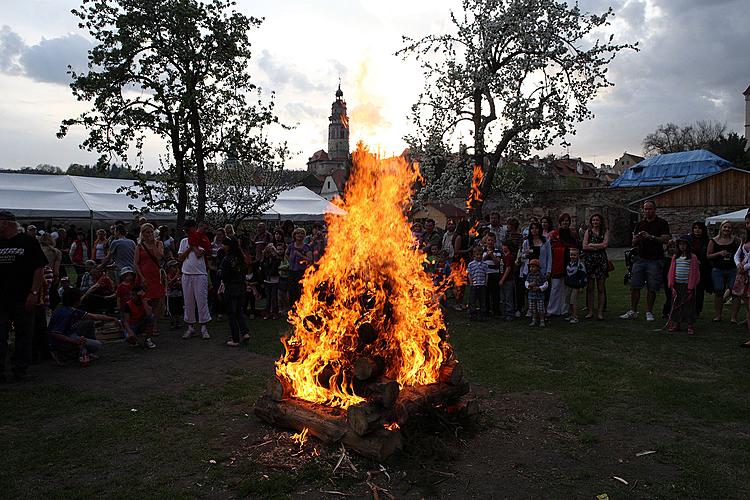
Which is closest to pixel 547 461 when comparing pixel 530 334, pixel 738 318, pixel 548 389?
pixel 548 389

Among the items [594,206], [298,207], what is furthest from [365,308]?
[594,206]

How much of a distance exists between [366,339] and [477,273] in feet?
20.6

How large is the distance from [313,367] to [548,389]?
3.07m

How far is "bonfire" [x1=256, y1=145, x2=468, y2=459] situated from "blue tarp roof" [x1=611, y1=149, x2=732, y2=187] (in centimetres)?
3640

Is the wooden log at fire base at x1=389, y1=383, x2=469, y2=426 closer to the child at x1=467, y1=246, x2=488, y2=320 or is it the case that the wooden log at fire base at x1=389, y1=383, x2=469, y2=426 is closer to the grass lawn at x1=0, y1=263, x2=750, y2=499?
the grass lawn at x1=0, y1=263, x2=750, y2=499

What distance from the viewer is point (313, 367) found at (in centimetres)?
575

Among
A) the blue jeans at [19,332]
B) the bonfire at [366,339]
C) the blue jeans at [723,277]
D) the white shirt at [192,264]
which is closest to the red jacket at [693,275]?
the blue jeans at [723,277]

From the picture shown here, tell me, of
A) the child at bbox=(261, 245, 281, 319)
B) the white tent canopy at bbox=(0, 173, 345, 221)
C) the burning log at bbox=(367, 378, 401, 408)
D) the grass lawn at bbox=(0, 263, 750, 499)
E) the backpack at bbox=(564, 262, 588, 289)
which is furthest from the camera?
the white tent canopy at bbox=(0, 173, 345, 221)

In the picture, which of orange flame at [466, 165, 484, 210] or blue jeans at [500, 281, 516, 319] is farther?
orange flame at [466, 165, 484, 210]

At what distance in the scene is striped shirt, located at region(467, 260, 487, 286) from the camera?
1133cm

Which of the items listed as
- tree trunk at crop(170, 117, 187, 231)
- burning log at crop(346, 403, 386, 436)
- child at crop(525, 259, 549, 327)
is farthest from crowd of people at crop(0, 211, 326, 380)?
burning log at crop(346, 403, 386, 436)

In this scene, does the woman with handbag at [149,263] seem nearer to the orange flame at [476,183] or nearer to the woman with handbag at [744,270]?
the woman with handbag at [744,270]

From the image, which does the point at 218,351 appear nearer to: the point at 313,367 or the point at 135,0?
the point at 313,367

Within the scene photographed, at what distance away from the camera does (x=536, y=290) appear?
35.1 ft
